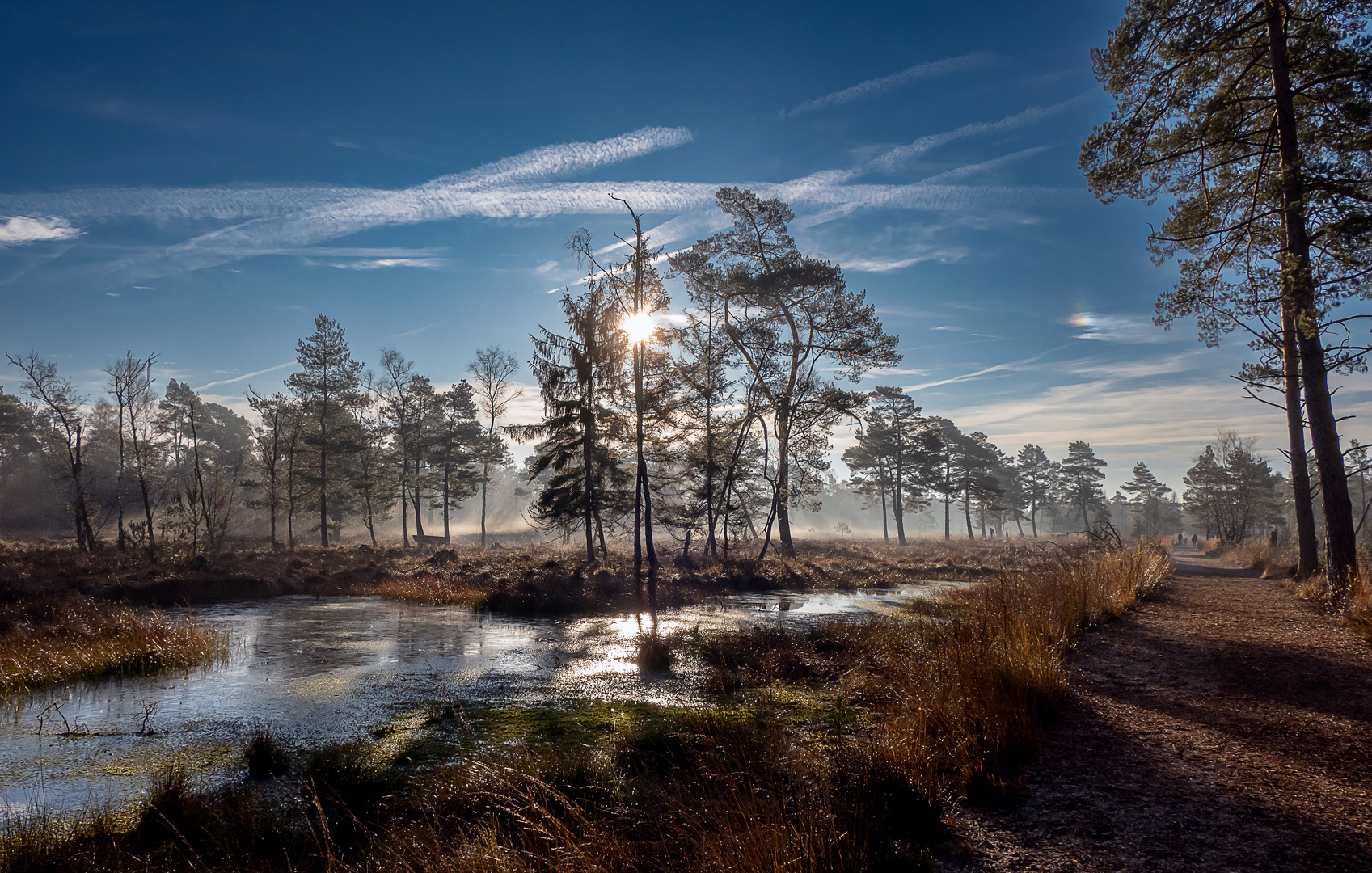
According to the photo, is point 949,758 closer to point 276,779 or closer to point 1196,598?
point 276,779

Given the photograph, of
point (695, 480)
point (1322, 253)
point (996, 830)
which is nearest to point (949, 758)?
point (996, 830)

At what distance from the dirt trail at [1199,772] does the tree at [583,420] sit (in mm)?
17195

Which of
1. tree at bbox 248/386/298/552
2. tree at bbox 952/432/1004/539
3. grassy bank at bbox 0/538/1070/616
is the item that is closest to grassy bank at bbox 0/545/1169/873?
grassy bank at bbox 0/538/1070/616

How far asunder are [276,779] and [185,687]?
4785 mm

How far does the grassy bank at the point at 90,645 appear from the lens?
29.0 ft

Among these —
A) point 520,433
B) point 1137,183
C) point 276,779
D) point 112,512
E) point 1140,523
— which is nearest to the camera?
point 276,779

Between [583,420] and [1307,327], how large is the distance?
19.5 metres

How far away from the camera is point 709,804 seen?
12.1ft

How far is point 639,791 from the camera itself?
480cm

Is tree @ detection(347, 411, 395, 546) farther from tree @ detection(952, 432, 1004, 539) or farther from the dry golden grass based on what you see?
tree @ detection(952, 432, 1004, 539)

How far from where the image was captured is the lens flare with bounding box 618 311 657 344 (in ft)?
64.6

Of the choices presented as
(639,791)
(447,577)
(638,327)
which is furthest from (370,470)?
(639,791)

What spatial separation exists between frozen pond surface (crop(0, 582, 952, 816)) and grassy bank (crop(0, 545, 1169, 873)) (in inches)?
33.9

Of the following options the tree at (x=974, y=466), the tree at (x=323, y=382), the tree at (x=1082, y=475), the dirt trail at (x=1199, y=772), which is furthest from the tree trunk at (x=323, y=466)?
the tree at (x=1082, y=475)
